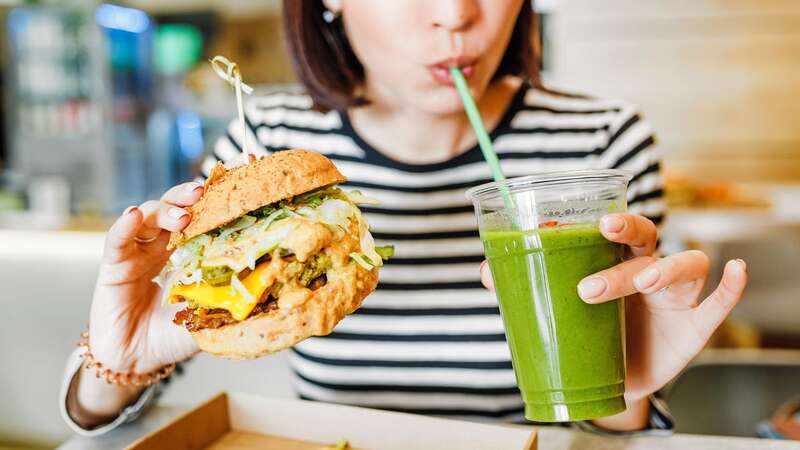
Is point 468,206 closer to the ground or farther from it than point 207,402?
farther from it

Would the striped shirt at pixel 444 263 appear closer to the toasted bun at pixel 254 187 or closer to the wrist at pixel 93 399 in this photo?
the wrist at pixel 93 399

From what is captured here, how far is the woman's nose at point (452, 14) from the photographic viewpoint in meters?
1.21

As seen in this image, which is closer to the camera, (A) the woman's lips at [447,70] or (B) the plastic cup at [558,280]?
(B) the plastic cup at [558,280]

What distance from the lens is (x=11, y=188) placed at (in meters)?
6.01

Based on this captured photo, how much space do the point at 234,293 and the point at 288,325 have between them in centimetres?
10

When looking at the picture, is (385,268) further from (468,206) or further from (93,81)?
(93,81)

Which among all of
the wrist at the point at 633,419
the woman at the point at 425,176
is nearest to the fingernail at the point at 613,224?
the wrist at the point at 633,419

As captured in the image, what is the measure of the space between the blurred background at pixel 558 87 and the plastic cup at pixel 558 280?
1.82 metres

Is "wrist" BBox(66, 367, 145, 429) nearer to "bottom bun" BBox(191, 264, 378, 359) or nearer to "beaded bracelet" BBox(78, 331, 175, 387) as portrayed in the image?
"beaded bracelet" BBox(78, 331, 175, 387)

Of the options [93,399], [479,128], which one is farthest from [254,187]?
[93,399]

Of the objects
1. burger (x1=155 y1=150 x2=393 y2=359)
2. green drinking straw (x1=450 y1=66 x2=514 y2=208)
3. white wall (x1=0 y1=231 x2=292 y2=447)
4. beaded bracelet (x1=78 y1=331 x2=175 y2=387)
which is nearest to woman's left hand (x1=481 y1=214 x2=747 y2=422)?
green drinking straw (x1=450 y1=66 x2=514 y2=208)

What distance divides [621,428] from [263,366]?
108 centimetres

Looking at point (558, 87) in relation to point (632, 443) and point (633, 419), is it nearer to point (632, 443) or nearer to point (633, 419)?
point (633, 419)

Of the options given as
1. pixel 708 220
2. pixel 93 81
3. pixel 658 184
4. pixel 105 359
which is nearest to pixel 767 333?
pixel 708 220
